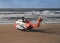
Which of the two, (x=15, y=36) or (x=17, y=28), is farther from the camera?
(x=17, y=28)

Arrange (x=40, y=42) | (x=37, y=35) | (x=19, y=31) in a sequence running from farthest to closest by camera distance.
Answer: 1. (x=19, y=31)
2. (x=37, y=35)
3. (x=40, y=42)

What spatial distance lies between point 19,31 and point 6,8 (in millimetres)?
15652

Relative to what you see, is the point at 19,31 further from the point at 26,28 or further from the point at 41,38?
the point at 41,38

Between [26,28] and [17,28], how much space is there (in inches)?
20.1

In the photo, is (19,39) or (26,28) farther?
(26,28)

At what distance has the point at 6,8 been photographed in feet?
82.1

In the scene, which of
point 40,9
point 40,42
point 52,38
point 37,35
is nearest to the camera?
point 40,42

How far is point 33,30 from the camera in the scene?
9867mm

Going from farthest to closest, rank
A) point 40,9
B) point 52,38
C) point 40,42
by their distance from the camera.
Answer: point 40,9
point 52,38
point 40,42

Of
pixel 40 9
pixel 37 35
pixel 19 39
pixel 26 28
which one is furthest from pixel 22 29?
pixel 40 9

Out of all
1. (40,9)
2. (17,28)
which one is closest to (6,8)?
(40,9)

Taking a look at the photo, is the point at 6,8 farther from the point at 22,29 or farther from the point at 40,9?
the point at 22,29

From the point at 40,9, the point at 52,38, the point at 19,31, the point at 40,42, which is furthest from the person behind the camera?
the point at 40,9

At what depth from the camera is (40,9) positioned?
23844mm
